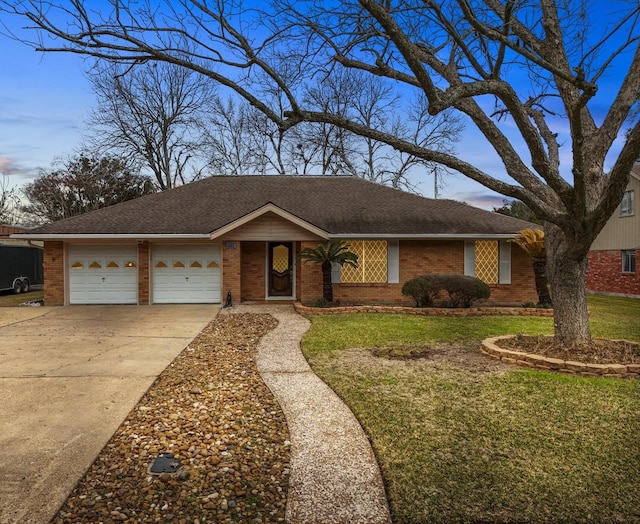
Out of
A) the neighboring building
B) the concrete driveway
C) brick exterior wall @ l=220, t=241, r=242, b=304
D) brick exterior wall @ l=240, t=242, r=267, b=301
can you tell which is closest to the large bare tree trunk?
the concrete driveway

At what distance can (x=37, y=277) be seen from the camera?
2253 cm

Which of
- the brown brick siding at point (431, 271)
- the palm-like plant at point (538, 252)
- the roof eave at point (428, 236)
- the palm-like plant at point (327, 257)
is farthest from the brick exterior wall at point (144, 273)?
the palm-like plant at point (538, 252)

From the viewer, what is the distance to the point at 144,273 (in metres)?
15.0

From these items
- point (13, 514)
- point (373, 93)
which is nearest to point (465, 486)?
point (13, 514)

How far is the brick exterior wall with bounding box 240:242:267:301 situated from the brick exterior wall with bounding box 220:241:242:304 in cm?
83

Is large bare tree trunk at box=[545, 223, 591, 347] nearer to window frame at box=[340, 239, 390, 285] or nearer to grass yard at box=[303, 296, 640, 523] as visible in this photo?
grass yard at box=[303, 296, 640, 523]

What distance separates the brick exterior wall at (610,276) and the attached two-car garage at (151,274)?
1858 cm

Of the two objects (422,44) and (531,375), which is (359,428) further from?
(422,44)

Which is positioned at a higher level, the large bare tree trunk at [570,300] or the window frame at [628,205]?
the window frame at [628,205]

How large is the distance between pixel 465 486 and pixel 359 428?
1.30m

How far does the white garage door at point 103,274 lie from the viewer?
1513 centimetres

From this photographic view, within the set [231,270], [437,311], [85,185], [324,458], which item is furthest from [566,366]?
[85,185]

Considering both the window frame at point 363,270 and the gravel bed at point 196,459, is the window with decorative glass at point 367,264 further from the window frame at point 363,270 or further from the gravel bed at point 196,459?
the gravel bed at point 196,459

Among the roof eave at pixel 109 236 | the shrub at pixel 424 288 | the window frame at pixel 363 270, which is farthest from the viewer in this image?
the window frame at pixel 363 270
